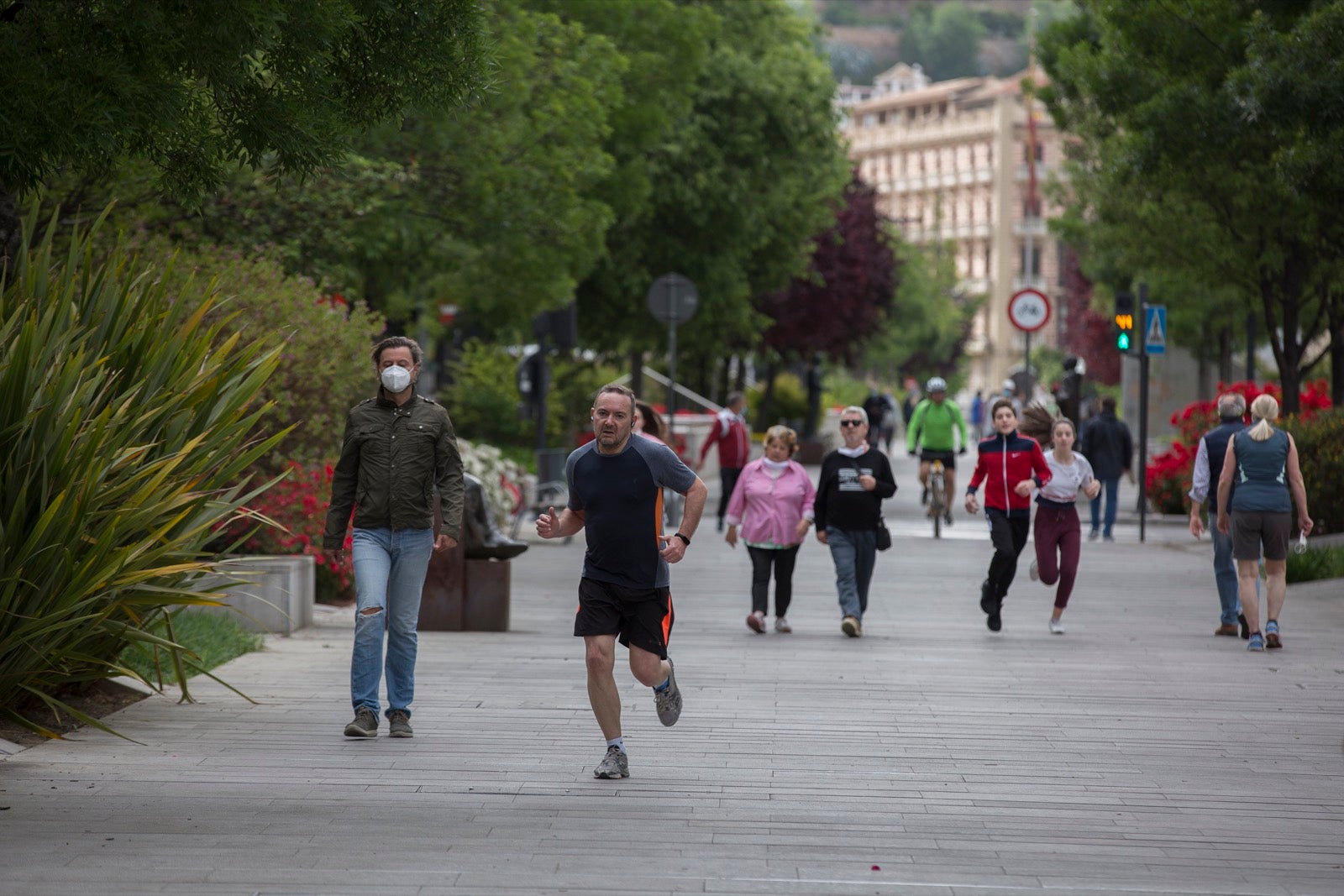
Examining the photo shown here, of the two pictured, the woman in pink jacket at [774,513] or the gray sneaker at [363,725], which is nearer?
the gray sneaker at [363,725]

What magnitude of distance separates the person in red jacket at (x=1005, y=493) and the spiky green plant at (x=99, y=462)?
6.20m

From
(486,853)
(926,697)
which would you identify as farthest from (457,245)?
(486,853)

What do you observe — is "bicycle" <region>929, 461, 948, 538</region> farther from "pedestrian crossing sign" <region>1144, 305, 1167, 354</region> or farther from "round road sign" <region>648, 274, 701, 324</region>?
"round road sign" <region>648, 274, 701, 324</region>

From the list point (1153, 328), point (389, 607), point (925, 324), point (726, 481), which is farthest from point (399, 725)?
point (925, 324)

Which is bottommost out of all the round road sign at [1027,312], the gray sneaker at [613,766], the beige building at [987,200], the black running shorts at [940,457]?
the gray sneaker at [613,766]

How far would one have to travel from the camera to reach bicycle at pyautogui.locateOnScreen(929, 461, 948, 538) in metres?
26.0

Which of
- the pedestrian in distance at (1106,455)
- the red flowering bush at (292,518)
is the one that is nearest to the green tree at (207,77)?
the red flowering bush at (292,518)

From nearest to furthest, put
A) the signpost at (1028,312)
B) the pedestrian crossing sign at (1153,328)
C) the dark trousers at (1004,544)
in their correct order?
the dark trousers at (1004,544) → the pedestrian crossing sign at (1153,328) → the signpost at (1028,312)

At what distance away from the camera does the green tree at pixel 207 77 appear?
889 centimetres

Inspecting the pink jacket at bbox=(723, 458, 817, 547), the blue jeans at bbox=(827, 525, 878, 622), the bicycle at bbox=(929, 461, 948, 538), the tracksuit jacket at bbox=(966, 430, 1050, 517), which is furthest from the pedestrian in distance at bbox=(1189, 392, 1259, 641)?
the bicycle at bbox=(929, 461, 948, 538)

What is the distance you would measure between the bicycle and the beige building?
4421 inches

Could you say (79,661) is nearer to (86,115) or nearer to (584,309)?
(86,115)

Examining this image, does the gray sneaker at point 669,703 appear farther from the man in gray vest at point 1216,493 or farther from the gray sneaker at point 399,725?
the man in gray vest at point 1216,493

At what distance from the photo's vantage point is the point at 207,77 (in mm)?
9430
